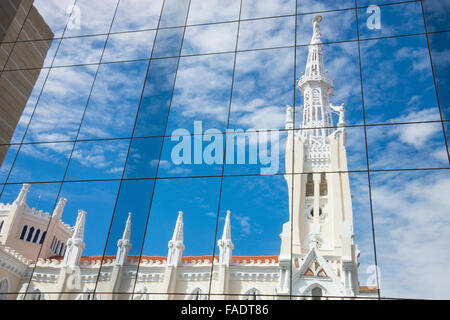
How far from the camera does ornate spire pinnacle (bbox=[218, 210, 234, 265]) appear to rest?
37.5 m

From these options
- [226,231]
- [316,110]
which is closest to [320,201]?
[316,110]

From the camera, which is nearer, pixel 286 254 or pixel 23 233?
pixel 286 254

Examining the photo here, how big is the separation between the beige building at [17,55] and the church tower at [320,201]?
24913mm

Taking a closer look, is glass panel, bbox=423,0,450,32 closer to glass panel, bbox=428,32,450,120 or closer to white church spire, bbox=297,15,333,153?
glass panel, bbox=428,32,450,120

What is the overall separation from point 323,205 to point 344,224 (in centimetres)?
393

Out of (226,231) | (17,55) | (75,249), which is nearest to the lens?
(17,55)

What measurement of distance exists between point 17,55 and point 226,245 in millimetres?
26788

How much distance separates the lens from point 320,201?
46.3m

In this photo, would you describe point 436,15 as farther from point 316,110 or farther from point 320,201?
point 316,110

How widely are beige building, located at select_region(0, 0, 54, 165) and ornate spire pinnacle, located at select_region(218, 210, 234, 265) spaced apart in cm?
2393

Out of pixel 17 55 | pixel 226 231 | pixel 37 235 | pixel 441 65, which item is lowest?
pixel 441 65

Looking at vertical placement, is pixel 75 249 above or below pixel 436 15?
below

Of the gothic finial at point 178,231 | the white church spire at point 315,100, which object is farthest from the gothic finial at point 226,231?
the white church spire at point 315,100
